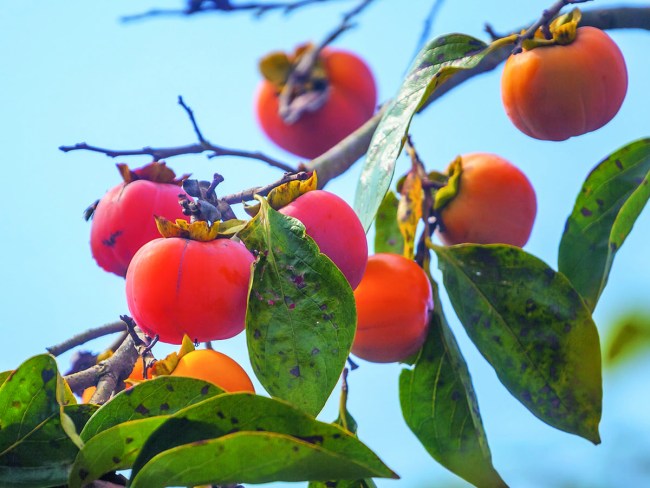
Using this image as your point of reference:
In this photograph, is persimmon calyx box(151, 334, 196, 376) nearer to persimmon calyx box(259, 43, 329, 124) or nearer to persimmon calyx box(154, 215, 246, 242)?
persimmon calyx box(154, 215, 246, 242)

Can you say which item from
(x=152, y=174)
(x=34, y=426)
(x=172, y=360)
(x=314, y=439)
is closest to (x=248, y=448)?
(x=314, y=439)

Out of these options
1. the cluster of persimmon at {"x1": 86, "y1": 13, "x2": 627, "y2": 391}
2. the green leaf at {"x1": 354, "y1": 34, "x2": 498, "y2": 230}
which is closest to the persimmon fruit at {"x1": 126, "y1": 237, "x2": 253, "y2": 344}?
the cluster of persimmon at {"x1": 86, "y1": 13, "x2": 627, "y2": 391}

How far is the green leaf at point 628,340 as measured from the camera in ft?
5.70

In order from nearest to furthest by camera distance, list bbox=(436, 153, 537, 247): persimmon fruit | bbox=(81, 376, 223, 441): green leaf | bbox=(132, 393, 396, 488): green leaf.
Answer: bbox=(132, 393, 396, 488): green leaf
bbox=(81, 376, 223, 441): green leaf
bbox=(436, 153, 537, 247): persimmon fruit

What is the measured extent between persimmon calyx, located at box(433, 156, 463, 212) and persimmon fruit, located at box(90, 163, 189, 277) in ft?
1.61

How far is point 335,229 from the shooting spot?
112 centimetres

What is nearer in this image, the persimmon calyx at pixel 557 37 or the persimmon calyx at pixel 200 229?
the persimmon calyx at pixel 200 229

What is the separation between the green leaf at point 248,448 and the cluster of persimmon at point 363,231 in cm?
24

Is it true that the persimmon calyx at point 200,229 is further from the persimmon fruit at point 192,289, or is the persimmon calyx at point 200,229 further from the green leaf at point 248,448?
the green leaf at point 248,448

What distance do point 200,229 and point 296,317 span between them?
0.18 meters

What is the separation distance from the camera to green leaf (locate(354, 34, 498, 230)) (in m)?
1.23

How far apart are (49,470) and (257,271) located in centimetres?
33

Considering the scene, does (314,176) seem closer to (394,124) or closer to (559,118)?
(394,124)

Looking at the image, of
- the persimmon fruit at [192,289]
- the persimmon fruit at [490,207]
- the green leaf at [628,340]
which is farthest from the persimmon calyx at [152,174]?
the green leaf at [628,340]
